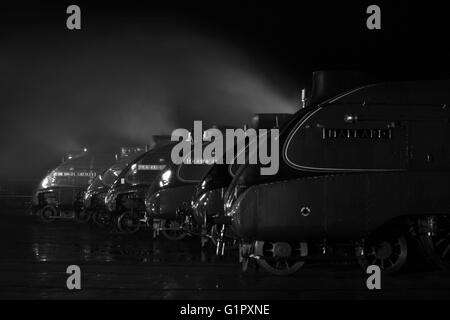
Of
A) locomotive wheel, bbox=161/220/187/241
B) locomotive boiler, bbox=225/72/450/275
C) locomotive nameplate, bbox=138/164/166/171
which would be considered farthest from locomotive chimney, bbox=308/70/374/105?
locomotive nameplate, bbox=138/164/166/171

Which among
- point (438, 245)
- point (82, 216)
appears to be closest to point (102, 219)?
point (82, 216)

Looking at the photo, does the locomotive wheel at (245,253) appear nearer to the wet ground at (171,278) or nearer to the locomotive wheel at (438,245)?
the wet ground at (171,278)

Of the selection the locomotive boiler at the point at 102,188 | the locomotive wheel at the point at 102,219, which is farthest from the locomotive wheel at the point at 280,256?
the locomotive boiler at the point at 102,188

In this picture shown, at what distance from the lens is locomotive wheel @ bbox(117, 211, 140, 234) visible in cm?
2631

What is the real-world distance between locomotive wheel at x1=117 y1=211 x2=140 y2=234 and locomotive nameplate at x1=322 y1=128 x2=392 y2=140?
12772mm

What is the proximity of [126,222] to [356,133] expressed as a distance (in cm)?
1300

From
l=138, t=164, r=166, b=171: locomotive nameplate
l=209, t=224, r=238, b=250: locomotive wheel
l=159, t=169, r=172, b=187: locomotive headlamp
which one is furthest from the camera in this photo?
l=138, t=164, r=166, b=171: locomotive nameplate

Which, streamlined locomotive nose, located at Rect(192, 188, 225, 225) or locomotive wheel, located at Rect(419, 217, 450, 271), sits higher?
streamlined locomotive nose, located at Rect(192, 188, 225, 225)

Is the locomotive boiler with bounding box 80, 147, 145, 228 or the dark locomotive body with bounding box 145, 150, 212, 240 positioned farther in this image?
the locomotive boiler with bounding box 80, 147, 145, 228

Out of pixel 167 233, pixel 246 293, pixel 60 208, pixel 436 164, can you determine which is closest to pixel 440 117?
pixel 436 164

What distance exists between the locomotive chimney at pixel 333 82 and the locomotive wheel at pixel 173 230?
813 cm

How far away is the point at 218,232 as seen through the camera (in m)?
Answer: 16.5

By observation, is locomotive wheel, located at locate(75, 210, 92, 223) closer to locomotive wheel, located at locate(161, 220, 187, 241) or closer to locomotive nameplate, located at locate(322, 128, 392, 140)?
locomotive wheel, located at locate(161, 220, 187, 241)

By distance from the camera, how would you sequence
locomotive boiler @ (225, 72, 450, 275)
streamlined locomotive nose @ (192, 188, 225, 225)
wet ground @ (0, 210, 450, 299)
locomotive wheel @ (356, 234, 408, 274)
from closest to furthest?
wet ground @ (0, 210, 450, 299)
locomotive boiler @ (225, 72, 450, 275)
locomotive wheel @ (356, 234, 408, 274)
streamlined locomotive nose @ (192, 188, 225, 225)
